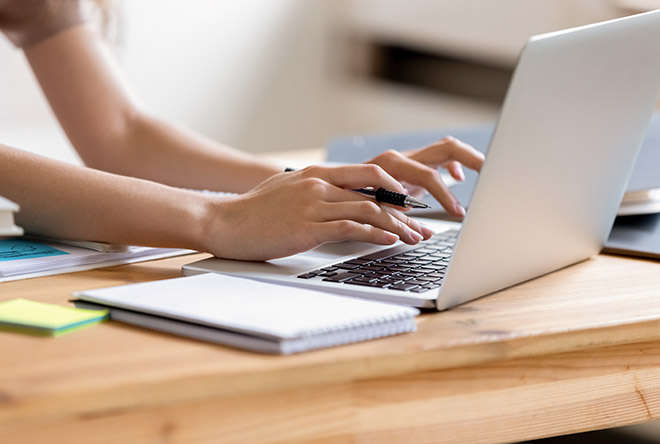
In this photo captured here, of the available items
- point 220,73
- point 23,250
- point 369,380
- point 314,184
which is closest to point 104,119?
point 23,250

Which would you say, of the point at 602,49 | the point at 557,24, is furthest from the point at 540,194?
the point at 557,24

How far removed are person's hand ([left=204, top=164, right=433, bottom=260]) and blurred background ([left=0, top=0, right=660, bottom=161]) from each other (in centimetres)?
194

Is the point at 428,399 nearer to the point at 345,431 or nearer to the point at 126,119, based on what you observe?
the point at 345,431

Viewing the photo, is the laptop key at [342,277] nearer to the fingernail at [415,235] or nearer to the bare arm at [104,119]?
the fingernail at [415,235]

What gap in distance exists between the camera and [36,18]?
1.31 metres

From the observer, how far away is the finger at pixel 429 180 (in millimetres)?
990

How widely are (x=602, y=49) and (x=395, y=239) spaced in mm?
247

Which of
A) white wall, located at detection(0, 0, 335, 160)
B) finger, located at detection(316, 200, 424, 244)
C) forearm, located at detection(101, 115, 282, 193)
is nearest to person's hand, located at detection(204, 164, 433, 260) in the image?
finger, located at detection(316, 200, 424, 244)

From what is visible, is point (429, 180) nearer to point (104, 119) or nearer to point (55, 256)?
point (55, 256)

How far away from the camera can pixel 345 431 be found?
648 millimetres

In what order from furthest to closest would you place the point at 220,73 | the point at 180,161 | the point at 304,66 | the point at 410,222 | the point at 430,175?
the point at 304,66, the point at 220,73, the point at 180,161, the point at 430,175, the point at 410,222

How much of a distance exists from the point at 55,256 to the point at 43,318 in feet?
0.65

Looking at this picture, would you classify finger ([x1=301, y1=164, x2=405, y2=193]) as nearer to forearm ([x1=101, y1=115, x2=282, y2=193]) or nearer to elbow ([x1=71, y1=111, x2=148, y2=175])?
forearm ([x1=101, y1=115, x2=282, y2=193])

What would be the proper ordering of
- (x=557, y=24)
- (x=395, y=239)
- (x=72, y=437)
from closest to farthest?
(x=72, y=437) < (x=395, y=239) < (x=557, y=24)
